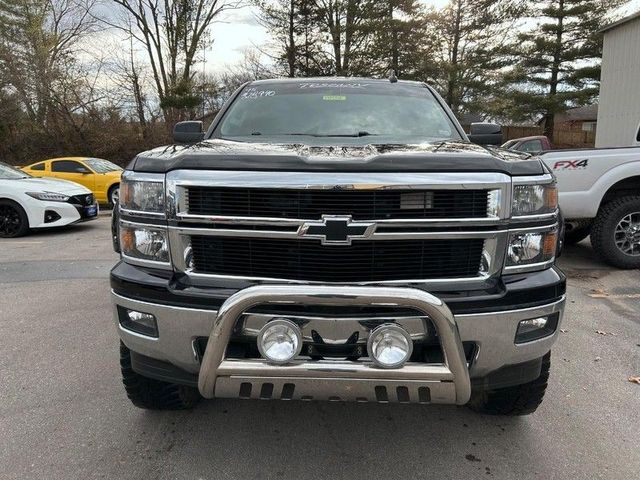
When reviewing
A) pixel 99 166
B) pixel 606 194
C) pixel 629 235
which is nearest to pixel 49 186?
pixel 99 166

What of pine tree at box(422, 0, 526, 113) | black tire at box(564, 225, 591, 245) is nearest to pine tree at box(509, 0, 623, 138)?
pine tree at box(422, 0, 526, 113)

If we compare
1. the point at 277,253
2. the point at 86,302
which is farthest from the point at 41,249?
the point at 277,253

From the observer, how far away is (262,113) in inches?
140

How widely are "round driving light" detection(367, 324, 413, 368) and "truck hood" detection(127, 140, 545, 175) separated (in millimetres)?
663

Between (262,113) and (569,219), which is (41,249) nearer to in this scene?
(262,113)

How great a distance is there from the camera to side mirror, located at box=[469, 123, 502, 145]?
3350mm

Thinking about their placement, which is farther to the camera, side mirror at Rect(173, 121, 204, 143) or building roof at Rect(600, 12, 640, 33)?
building roof at Rect(600, 12, 640, 33)

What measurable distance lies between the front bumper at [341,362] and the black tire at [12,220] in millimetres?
8003

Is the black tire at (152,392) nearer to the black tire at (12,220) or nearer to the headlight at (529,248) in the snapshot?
the headlight at (529,248)

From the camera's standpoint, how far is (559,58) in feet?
85.7

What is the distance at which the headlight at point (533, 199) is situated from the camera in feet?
6.96

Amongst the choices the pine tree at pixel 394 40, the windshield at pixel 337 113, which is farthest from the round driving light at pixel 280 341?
the pine tree at pixel 394 40

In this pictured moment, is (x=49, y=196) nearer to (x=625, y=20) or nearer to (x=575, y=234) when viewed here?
(x=575, y=234)

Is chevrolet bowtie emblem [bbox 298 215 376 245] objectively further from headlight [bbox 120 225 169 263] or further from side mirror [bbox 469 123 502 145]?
side mirror [bbox 469 123 502 145]
